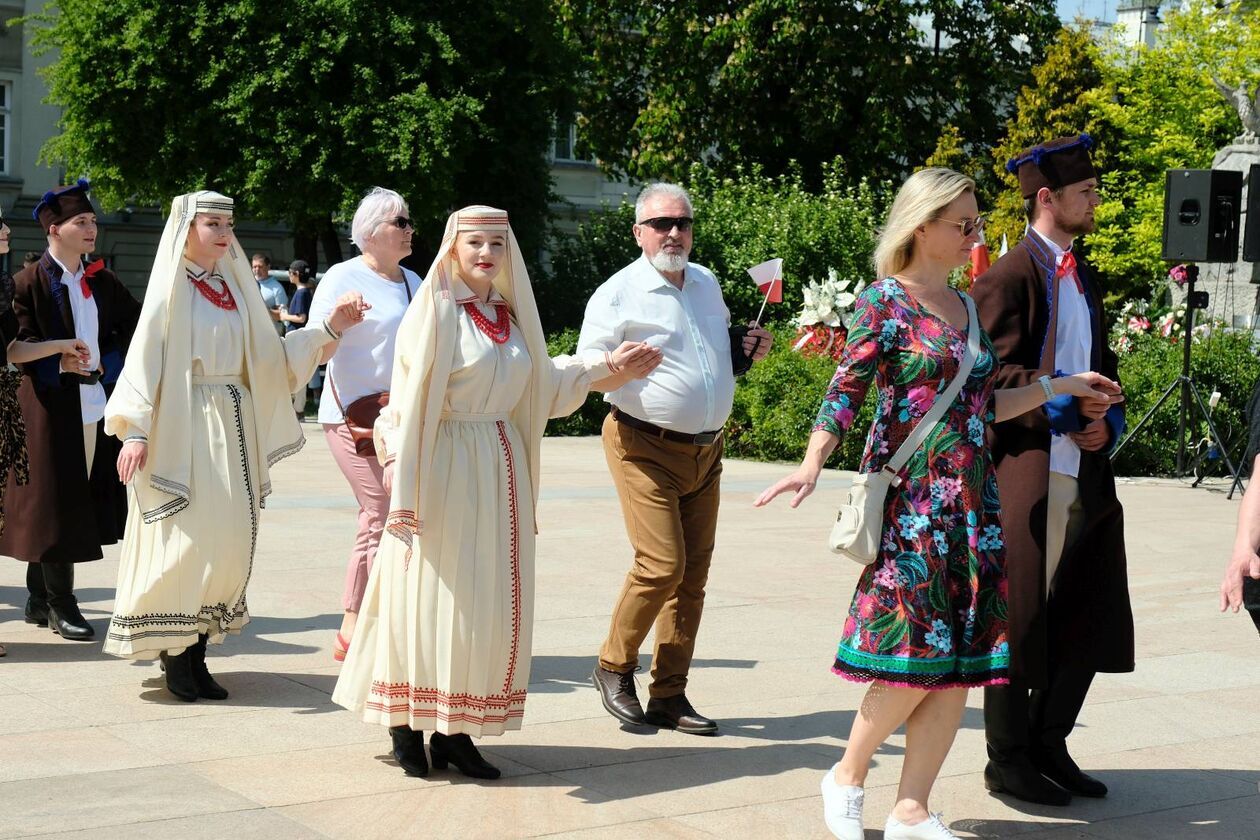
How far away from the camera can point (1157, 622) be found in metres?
8.72

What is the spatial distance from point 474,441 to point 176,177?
2395 cm

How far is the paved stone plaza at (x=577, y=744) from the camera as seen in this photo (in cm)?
502

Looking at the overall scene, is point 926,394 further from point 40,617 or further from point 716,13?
point 716,13

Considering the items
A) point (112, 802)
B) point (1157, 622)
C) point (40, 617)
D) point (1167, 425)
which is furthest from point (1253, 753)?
point (1167, 425)

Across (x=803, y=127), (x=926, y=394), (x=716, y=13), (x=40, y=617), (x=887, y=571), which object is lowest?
(x=40, y=617)

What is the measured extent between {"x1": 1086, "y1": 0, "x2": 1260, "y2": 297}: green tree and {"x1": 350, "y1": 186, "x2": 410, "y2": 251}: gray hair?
1313 inches

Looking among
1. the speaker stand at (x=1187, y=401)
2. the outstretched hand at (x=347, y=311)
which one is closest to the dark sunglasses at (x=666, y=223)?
the outstretched hand at (x=347, y=311)

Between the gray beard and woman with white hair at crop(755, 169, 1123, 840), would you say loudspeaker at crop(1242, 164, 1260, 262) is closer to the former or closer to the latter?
the gray beard

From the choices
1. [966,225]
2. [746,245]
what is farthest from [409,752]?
[746,245]

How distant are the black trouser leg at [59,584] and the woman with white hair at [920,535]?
14.3ft

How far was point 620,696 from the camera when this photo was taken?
20.8 ft

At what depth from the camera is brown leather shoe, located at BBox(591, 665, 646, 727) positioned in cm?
628

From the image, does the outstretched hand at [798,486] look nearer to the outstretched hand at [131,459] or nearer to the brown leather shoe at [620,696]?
the brown leather shoe at [620,696]

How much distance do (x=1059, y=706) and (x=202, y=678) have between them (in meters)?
3.32
